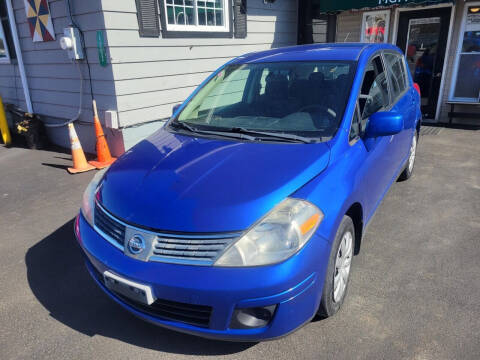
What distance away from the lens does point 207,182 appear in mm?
2205

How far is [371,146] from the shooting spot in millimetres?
2873

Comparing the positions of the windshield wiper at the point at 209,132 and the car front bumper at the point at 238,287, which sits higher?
the windshield wiper at the point at 209,132

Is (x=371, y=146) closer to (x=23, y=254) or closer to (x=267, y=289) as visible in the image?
(x=267, y=289)

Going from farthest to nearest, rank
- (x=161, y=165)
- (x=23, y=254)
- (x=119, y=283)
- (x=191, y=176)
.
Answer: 1. (x=23, y=254)
2. (x=161, y=165)
3. (x=191, y=176)
4. (x=119, y=283)

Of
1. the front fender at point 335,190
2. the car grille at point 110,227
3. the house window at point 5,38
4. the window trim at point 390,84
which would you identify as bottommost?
the car grille at point 110,227

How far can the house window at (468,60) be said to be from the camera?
7402 millimetres

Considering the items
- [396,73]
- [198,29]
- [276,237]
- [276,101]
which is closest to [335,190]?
[276,237]

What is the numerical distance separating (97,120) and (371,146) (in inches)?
172

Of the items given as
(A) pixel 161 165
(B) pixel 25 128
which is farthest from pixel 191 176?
(B) pixel 25 128

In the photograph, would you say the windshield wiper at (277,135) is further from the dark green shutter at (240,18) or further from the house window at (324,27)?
the house window at (324,27)

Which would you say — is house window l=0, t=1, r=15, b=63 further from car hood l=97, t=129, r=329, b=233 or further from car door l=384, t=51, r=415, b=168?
car door l=384, t=51, r=415, b=168

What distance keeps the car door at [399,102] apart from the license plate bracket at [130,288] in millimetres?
2535

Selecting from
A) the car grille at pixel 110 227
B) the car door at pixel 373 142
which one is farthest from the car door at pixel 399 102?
the car grille at pixel 110 227

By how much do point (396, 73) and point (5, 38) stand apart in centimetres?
754
